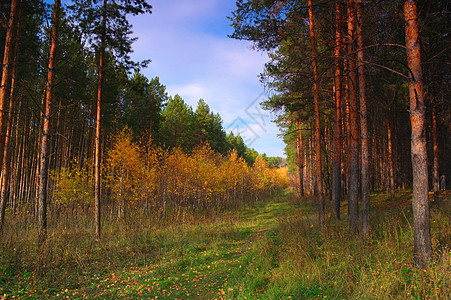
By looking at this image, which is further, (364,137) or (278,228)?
(278,228)

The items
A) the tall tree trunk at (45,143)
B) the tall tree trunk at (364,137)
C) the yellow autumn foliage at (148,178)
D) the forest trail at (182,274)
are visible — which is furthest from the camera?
the yellow autumn foliage at (148,178)

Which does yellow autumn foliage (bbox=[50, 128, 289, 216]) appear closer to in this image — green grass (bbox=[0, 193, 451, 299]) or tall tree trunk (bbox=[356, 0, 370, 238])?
green grass (bbox=[0, 193, 451, 299])

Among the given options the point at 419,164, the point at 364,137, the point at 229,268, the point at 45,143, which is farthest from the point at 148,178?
the point at 419,164

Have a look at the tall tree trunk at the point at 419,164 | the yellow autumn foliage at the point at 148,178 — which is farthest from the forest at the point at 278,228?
the yellow autumn foliage at the point at 148,178

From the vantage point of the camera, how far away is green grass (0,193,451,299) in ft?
12.8

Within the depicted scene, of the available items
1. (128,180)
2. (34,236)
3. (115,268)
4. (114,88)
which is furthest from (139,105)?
(115,268)

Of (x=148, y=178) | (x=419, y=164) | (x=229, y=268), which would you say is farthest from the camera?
(x=148, y=178)

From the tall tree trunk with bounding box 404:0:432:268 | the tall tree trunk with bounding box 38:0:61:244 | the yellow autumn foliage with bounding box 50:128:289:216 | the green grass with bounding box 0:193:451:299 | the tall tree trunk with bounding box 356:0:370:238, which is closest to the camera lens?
the green grass with bounding box 0:193:451:299

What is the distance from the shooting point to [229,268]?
6215mm

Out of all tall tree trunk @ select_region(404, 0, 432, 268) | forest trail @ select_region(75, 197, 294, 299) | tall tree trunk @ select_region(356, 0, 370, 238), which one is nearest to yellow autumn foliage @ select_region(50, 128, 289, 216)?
forest trail @ select_region(75, 197, 294, 299)

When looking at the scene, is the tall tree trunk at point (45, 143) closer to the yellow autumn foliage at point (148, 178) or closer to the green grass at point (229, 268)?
the green grass at point (229, 268)

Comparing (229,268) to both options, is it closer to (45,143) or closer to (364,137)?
(364,137)

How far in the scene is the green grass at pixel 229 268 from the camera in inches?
153

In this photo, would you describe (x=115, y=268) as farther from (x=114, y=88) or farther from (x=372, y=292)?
(x=114, y=88)
